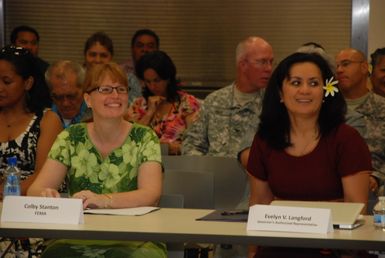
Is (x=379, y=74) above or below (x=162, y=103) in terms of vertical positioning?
above

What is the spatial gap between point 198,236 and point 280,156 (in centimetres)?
107

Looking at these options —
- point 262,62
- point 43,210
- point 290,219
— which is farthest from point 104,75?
point 262,62

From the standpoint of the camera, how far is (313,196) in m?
3.79

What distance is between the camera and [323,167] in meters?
3.79

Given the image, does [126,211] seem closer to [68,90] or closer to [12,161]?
[12,161]

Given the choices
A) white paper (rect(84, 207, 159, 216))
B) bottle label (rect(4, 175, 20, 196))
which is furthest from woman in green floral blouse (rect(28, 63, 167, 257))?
white paper (rect(84, 207, 159, 216))

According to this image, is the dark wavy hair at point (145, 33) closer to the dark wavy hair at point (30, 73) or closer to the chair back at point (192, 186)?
the dark wavy hair at point (30, 73)

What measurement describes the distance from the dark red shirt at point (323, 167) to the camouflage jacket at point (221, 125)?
5.38ft

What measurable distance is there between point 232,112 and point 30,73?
1622mm

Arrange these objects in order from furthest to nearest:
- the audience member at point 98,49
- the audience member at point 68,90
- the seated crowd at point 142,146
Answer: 1. the audience member at point 98,49
2. the audience member at point 68,90
3. the seated crowd at point 142,146

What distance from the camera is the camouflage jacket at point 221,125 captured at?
558cm

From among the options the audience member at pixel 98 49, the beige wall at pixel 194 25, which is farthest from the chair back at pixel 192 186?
the beige wall at pixel 194 25

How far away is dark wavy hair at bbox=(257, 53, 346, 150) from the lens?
3908 millimetres

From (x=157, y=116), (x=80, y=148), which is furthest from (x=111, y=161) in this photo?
(x=157, y=116)
